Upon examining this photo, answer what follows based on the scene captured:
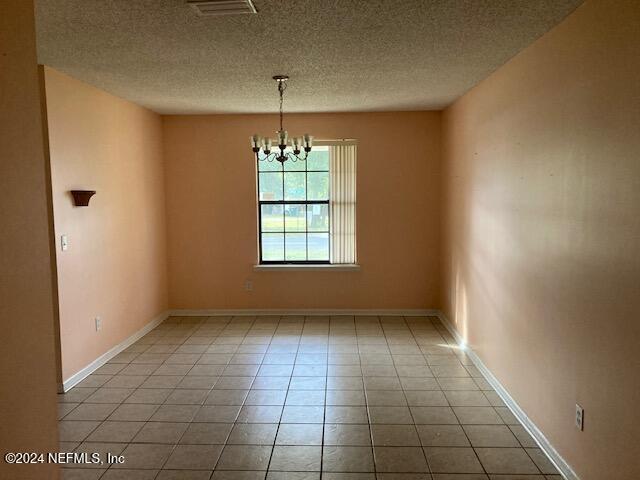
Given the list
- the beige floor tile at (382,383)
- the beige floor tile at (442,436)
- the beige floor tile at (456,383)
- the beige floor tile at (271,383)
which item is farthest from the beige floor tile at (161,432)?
the beige floor tile at (456,383)

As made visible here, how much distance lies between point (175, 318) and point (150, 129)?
7.44 ft

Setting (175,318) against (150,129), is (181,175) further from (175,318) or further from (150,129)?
(175,318)

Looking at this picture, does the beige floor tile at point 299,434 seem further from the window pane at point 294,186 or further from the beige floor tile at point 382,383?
the window pane at point 294,186

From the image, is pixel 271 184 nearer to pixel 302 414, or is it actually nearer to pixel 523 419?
pixel 302 414

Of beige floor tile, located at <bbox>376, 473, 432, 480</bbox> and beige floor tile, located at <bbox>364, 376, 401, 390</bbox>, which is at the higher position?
beige floor tile, located at <bbox>364, 376, 401, 390</bbox>

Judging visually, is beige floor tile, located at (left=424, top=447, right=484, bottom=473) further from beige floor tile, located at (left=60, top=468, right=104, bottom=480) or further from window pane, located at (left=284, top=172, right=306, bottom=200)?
window pane, located at (left=284, top=172, right=306, bottom=200)

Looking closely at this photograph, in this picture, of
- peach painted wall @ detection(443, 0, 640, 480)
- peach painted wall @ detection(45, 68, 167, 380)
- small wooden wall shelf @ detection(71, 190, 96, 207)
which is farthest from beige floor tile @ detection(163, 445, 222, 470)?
small wooden wall shelf @ detection(71, 190, 96, 207)

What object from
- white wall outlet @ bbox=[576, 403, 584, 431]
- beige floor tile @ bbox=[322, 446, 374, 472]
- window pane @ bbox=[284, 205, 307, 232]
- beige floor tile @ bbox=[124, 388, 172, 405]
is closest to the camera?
white wall outlet @ bbox=[576, 403, 584, 431]

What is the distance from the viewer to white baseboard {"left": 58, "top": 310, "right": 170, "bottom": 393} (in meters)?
3.70

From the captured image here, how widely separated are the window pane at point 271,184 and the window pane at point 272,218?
0.45 feet

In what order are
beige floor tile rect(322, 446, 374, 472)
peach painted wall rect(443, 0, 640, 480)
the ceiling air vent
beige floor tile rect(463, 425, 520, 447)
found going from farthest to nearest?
beige floor tile rect(463, 425, 520, 447) < beige floor tile rect(322, 446, 374, 472) < the ceiling air vent < peach painted wall rect(443, 0, 640, 480)

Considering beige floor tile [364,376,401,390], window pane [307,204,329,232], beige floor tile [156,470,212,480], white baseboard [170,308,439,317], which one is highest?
window pane [307,204,329,232]

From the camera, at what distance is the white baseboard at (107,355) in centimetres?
370

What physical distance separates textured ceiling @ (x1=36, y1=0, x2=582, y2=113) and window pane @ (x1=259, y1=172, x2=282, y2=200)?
1.50 m
